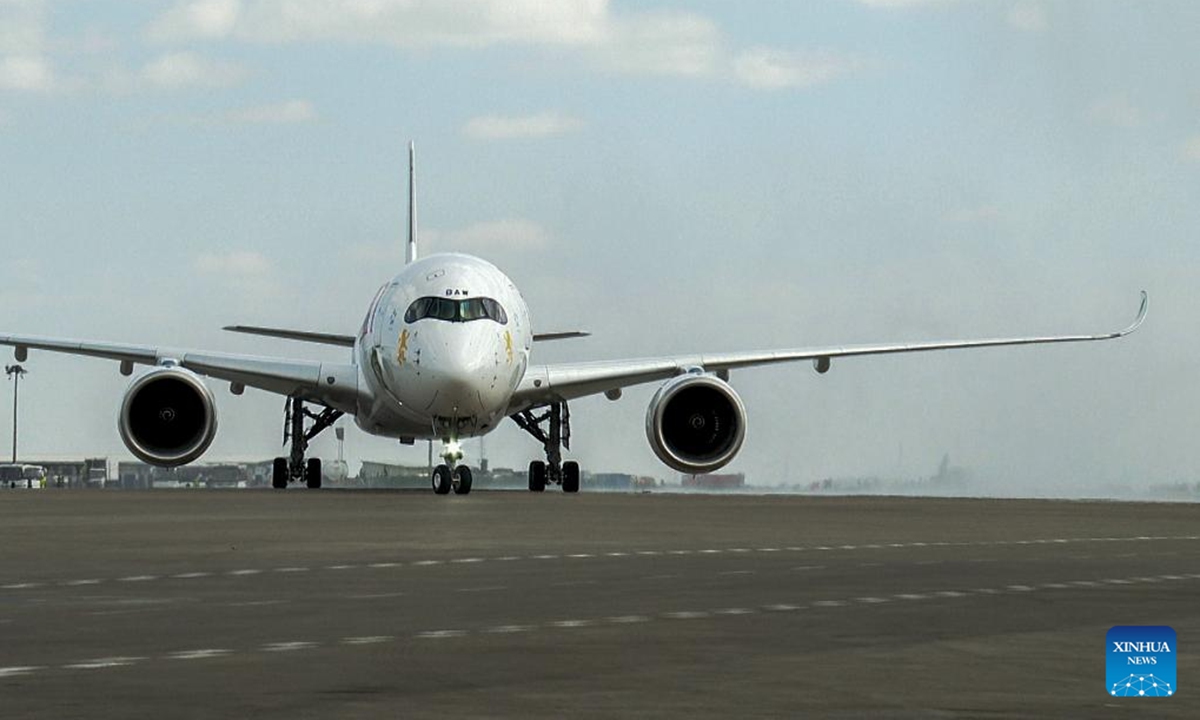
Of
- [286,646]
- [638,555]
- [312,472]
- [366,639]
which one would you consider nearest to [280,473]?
[312,472]

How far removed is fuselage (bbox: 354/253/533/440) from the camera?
112 ft

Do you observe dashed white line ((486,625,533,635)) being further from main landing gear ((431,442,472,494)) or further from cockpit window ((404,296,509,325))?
cockpit window ((404,296,509,325))

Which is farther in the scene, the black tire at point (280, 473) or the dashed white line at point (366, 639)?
the black tire at point (280, 473)

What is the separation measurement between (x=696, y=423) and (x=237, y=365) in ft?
27.2

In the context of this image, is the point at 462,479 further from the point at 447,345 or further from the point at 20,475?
the point at 20,475

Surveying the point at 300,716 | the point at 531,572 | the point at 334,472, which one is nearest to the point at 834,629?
the point at 300,716

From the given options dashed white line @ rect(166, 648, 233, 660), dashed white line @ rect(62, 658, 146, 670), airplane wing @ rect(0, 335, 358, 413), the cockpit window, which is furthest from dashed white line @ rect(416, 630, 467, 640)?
airplane wing @ rect(0, 335, 358, 413)

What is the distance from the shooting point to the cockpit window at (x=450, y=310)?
34.7 meters

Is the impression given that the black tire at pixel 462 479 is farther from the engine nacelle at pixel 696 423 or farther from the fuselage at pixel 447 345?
the engine nacelle at pixel 696 423

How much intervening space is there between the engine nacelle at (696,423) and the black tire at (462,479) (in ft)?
12.9

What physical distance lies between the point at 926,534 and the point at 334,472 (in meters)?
28.3

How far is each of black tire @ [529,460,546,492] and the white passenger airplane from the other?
0.09 ft

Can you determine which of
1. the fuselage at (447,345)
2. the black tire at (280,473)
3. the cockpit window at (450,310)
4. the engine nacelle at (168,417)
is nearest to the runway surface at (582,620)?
the fuselage at (447,345)

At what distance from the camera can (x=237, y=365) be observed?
3869 centimetres
